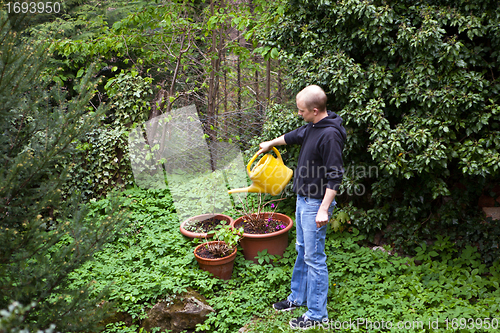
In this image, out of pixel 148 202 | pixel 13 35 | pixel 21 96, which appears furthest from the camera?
pixel 148 202

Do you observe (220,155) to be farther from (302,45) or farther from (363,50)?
(363,50)

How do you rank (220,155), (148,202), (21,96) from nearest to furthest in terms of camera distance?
(21,96) < (148,202) < (220,155)

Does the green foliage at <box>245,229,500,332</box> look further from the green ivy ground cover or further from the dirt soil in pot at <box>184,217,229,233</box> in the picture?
the dirt soil in pot at <box>184,217,229,233</box>

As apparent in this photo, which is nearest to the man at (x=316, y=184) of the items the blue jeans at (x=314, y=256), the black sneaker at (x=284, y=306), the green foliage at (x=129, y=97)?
the blue jeans at (x=314, y=256)

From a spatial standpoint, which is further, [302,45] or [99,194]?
[99,194]

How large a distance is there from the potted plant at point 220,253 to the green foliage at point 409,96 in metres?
1.49

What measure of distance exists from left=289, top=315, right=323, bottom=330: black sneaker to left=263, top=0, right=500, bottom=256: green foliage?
1.51 metres

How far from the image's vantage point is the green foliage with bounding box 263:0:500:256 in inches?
122

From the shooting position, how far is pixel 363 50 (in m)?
3.69

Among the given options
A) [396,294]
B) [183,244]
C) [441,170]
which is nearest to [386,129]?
[441,170]

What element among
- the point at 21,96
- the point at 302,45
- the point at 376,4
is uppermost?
the point at 376,4

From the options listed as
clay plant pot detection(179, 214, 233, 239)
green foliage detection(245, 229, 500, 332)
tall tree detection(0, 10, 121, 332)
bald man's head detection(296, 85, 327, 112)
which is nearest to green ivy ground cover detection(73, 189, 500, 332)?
green foliage detection(245, 229, 500, 332)

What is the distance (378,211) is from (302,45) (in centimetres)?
220

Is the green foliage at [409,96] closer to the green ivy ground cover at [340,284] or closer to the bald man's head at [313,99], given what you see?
the green ivy ground cover at [340,284]
